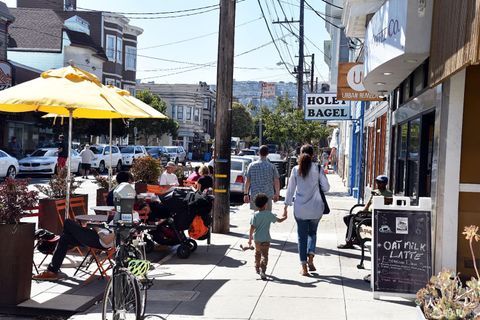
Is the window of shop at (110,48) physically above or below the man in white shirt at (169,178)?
above

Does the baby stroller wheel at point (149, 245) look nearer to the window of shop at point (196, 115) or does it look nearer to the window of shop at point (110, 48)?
the window of shop at point (110, 48)

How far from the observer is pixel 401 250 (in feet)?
21.6

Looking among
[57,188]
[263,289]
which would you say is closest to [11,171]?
[57,188]

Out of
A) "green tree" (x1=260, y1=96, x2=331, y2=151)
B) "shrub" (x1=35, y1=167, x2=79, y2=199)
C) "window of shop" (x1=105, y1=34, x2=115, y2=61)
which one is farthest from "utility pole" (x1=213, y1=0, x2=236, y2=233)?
"window of shop" (x1=105, y1=34, x2=115, y2=61)

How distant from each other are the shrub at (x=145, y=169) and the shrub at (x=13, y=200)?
6.88 metres

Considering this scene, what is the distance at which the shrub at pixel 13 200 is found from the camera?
6090 mm

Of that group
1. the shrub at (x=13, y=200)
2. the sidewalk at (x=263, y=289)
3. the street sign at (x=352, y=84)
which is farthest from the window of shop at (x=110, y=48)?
the shrub at (x=13, y=200)

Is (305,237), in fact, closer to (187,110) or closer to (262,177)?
(262,177)

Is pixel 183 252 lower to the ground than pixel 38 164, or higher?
lower

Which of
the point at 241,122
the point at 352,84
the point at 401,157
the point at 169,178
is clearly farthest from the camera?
the point at 241,122

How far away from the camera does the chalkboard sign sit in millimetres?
6488

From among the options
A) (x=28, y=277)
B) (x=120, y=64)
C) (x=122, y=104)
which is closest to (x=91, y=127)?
(x=120, y=64)

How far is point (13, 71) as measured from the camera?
31.6 meters

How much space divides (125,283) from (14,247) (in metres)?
1.53
